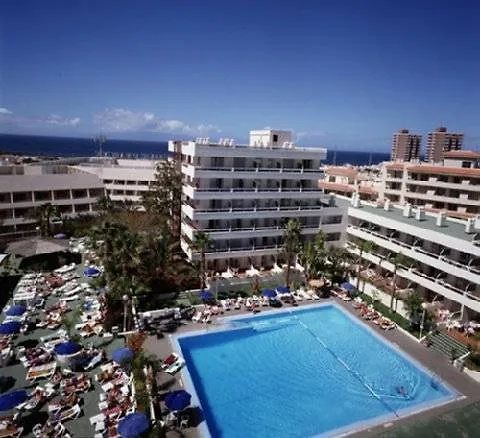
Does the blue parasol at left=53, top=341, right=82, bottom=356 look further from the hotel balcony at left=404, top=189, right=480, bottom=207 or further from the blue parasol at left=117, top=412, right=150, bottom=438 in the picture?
the hotel balcony at left=404, top=189, right=480, bottom=207

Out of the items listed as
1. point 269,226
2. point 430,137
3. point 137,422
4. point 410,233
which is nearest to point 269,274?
point 269,226

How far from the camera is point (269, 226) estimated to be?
49.2m

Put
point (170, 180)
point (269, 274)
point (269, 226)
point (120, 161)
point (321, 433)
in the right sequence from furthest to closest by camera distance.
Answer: point (120, 161) < point (170, 180) < point (269, 226) < point (269, 274) < point (321, 433)

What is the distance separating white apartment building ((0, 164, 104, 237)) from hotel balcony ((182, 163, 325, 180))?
2585 cm

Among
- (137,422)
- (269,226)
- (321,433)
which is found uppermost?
(269,226)

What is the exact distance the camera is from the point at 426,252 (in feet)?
132

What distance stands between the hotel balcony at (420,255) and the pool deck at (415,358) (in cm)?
799

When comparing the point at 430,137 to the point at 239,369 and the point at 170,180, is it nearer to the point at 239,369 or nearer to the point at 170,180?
the point at 170,180

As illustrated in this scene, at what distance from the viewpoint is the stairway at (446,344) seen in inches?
1243

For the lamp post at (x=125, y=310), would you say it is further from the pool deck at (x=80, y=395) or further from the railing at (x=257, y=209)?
the railing at (x=257, y=209)

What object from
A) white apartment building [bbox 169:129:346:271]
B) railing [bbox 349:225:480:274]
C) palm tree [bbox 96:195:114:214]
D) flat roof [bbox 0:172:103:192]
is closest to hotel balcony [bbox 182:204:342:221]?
white apartment building [bbox 169:129:346:271]

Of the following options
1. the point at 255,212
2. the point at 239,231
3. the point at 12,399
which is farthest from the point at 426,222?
the point at 12,399

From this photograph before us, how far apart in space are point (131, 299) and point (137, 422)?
15162 mm

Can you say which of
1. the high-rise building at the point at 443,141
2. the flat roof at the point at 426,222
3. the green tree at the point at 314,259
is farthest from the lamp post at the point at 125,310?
the high-rise building at the point at 443,141
